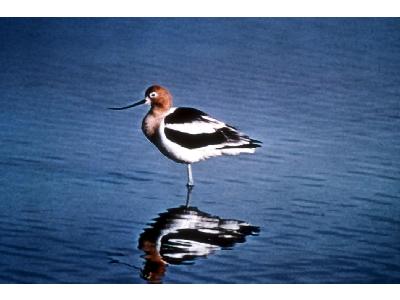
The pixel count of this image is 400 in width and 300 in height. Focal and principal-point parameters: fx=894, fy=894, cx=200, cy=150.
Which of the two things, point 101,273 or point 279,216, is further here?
point 279,216

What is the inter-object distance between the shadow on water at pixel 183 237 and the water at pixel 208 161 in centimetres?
1

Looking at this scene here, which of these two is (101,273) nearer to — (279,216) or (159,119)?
(279,216)

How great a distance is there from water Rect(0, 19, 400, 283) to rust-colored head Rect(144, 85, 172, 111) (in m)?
0.09

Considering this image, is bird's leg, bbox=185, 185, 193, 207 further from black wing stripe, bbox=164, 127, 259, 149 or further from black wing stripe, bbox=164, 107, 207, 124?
black wing stripe, bbox=164, 107, 207, 124

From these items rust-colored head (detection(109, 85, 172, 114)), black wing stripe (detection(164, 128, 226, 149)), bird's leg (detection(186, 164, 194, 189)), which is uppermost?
rust-colored head (detection(109, 85, 172, 114))

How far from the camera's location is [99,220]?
6.24m

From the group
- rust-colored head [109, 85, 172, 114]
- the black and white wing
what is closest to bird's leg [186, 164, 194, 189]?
the black and white wing

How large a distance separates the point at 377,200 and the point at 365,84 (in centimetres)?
114

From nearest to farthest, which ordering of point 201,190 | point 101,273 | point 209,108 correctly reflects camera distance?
point 101,273, point 201,190, point 209,108

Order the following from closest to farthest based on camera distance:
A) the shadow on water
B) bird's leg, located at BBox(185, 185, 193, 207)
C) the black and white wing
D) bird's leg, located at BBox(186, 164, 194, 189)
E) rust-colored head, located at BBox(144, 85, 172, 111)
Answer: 1. the shadow on water
2. bird's leg, located at BBox(185, 185, 193, 207)
3. bird's leg, located at BBox(186, 164, 194, 189)
4. the black and white wing
5. rust-colored head, located at BBox(144, 85, 172, 111)

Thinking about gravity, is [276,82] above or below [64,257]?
above

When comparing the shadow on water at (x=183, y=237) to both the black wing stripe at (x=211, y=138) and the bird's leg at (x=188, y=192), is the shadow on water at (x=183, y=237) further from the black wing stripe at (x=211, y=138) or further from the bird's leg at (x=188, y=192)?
the black wing stripe at (x=211, y=138)

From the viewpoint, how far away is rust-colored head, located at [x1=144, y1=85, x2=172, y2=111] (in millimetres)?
7297

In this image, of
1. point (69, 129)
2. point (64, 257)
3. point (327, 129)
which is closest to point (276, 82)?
point (327, 129)
